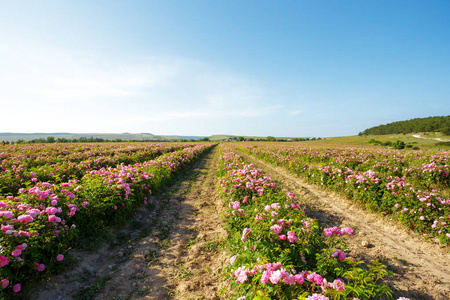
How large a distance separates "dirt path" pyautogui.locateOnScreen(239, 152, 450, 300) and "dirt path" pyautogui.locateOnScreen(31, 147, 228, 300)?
145 inches

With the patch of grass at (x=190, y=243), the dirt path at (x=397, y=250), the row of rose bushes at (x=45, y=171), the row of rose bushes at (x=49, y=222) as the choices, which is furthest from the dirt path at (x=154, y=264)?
the dirt path at (x=397, y=250)

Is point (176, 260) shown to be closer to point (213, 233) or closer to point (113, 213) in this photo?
point (213, 233)

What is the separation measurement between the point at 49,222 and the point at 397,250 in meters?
8.40

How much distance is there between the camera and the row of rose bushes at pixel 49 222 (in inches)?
115

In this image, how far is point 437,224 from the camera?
5.10 m

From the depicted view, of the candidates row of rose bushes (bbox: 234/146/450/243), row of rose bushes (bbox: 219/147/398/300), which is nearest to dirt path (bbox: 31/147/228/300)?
row of rose bushes (bbox: 219/147/398/300)

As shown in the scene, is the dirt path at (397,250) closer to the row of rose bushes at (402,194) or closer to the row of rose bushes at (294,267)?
the row of rose bushes at (402,194)

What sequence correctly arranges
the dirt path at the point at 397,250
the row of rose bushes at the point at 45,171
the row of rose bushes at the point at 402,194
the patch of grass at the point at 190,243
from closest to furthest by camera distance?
the dirt path at the point at 397,250 → the patch of grass at the point at 190,243 → the row of rose bushes at the point at 402,194 → the row of rose bushes at the point at 45,171

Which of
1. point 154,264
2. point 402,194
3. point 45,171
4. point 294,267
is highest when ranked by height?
point 45,171

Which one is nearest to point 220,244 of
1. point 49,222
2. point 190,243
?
point 190,243

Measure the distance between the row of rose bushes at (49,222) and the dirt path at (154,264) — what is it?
395 millimetres

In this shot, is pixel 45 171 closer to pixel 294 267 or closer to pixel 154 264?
pixel 154 264

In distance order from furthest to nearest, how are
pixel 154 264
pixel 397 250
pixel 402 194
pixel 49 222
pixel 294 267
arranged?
pixel 402 194, pixel 397 250, pixel 154 264, pixel 49 222, pixel 294 267

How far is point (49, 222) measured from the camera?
3.73m
